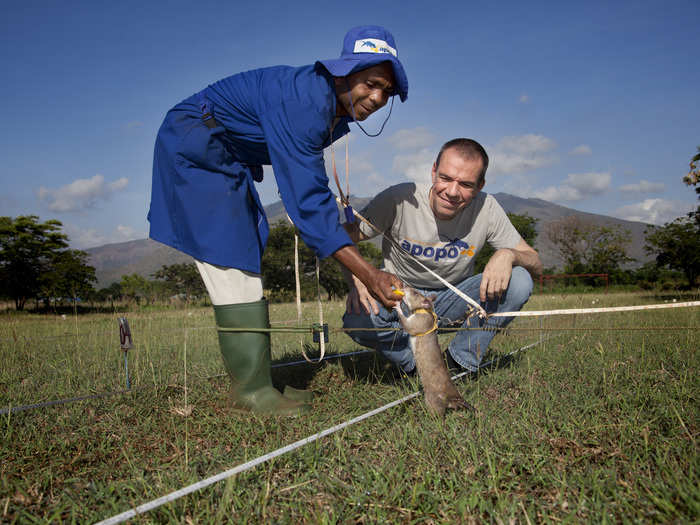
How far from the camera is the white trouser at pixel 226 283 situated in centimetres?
241

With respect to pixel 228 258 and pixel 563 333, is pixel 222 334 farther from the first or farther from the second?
pixel 563 333

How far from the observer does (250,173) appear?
2.62 metres

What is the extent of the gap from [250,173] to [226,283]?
2.23 ft

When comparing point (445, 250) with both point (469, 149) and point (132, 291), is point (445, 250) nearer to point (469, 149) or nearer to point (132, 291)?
point (469, 149)

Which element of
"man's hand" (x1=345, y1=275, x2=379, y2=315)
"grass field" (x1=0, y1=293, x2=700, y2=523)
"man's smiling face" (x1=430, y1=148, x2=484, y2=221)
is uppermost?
"man's smiling face" (x1=430, y1=148, x2=484, y2=221)

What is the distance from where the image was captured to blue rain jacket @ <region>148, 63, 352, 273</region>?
2.06m

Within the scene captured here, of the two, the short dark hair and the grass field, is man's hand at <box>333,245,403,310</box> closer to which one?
the grass field

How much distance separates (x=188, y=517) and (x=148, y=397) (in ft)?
4.97

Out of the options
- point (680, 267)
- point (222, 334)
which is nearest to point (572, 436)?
point (222, 334)

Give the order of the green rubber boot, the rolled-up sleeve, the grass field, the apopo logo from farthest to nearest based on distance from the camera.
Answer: the apopo logo → the green rubber boot → the rolled-up sleeve → the grass field

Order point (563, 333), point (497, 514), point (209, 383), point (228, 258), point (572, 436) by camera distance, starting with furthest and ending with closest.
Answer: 1. point (563, 333)
2. point (209, 383)
3. point (228, 258)
4. point (572, 436)
5. point (497, 514)

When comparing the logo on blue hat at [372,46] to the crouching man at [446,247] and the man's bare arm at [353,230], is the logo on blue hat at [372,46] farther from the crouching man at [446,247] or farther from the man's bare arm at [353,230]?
the man's bare arm at [353,230]

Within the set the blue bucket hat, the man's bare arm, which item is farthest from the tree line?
the blue bucket hat

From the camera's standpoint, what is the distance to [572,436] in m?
1.81
